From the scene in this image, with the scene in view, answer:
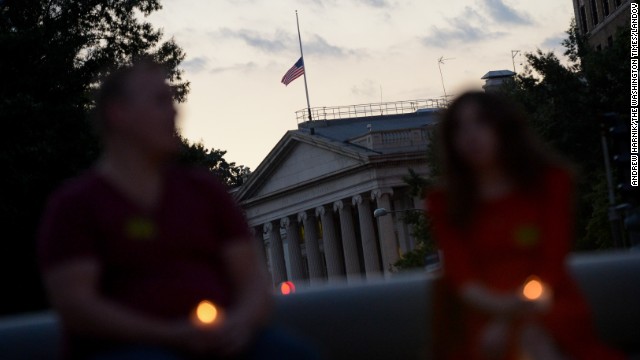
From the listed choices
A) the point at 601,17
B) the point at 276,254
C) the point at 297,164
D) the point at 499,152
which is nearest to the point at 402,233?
the point at 297,164

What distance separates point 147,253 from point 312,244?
10725cm

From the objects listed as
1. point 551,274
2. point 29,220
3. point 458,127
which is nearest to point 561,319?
point 551,274

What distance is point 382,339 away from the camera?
15.5 ft

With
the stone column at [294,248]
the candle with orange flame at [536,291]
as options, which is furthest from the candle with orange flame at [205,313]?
the stone column at [294,248]

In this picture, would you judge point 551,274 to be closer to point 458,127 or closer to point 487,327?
point 487,327

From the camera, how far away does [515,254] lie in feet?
11.6

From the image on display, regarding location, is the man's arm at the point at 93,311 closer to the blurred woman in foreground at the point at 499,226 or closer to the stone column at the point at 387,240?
the blurred woman in foreground at the point at 499,226

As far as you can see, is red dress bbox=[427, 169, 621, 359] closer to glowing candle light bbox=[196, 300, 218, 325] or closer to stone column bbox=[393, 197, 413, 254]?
glowing candle light bbox=[196, 300, 218, 325]

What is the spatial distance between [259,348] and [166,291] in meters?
0.26

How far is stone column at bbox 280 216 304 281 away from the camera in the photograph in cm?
11088

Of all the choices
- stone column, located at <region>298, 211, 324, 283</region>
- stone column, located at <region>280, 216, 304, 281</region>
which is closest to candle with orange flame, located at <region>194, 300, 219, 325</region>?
stone column, located at <region>298, 211, 324, 283</region>

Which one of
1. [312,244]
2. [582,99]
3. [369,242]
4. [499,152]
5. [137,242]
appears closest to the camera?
[137,242]

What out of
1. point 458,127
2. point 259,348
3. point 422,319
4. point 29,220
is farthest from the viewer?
point 29,220

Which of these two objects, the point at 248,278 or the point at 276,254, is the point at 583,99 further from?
the point at 276,254
